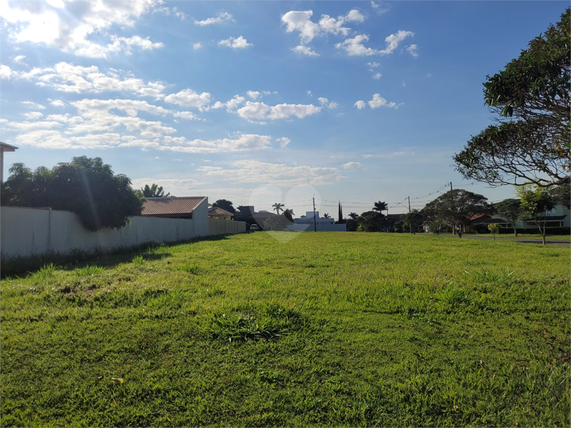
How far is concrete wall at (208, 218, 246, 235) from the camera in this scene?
1352 inches

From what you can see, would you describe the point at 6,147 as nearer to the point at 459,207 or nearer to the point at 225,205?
the point at 459,207

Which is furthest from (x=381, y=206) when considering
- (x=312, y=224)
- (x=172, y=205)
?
(x=172, y=205)

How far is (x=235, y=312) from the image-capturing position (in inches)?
189

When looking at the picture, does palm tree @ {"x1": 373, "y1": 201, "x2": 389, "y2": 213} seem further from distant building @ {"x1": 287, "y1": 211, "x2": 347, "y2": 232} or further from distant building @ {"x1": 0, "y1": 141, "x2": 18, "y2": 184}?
distant building @ {"x1": 0, "y1": 141, "x2": 18, "y2": 184}

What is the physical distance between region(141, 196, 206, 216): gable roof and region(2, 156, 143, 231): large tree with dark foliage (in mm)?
15855

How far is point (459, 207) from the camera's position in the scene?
43.3 m

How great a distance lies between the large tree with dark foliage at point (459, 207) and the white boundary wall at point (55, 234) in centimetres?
3553

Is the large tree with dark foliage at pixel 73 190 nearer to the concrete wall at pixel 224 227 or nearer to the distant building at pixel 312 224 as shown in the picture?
the concrete wall at pixel 224 227

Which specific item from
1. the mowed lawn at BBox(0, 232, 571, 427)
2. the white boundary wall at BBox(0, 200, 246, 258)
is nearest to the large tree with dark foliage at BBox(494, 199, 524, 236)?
the white boundary wall at BBox(0, 200, 246, 258)

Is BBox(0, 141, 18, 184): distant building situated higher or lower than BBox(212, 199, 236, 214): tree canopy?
lower

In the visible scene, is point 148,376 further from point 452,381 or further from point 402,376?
point 452,381

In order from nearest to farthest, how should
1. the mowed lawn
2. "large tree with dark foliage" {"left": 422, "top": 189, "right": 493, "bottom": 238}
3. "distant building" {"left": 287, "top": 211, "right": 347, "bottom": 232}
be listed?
1. the mowed lawn
2. "large tree with dark foliage" {"left": 422, "top": 189, "right": 493, "bottom": 238}
3. "distant building" {"left": 287, "top": 211, "right": 347, "bottom": 232}

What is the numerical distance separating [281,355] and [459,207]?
44.2 meters

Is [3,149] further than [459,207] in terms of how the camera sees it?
No
